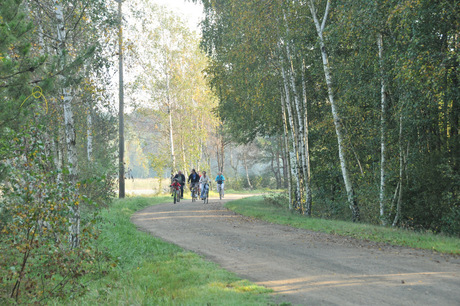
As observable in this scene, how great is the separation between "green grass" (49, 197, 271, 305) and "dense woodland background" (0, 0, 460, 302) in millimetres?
691

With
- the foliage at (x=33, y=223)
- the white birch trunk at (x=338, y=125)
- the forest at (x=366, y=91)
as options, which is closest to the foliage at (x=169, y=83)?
the forest at (x=366, y=91)

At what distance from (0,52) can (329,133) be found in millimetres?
14745

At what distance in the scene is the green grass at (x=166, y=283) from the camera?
6.14m

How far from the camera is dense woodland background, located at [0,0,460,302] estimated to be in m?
7.21

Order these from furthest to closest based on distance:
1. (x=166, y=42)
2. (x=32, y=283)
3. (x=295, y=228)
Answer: (x=166, y=42) → (x=295, y=228) → (x=32, y=283)

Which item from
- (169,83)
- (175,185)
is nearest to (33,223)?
(175,185)

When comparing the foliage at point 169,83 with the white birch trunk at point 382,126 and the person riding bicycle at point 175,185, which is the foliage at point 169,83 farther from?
the white birch trunk at point 382,126

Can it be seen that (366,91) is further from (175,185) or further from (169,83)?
(169,83)

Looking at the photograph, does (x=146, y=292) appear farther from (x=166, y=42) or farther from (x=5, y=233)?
(x=166, y=42)

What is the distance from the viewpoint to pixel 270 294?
6215mm

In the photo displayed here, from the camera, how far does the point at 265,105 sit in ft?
61.5

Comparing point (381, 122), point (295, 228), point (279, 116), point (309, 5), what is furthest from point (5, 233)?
point (279, 116)

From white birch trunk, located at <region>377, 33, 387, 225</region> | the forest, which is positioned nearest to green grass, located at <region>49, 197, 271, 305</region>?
the forest

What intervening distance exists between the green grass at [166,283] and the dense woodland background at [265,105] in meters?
0.69
